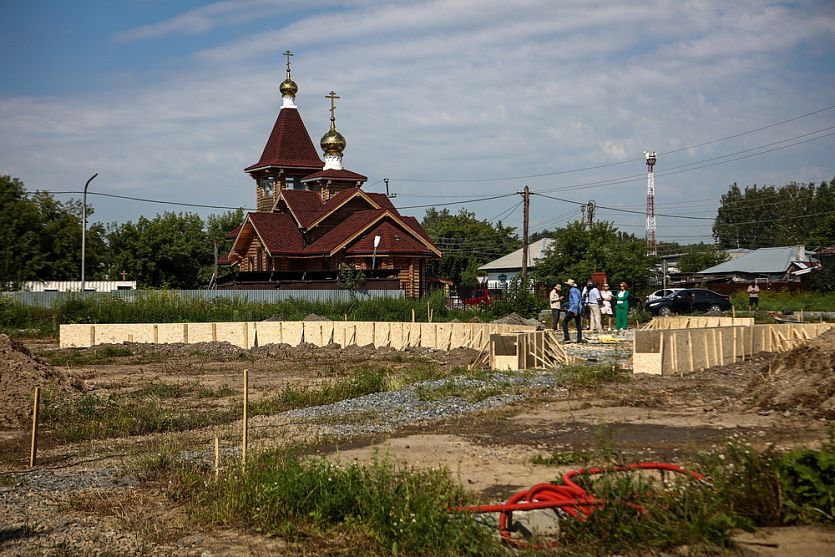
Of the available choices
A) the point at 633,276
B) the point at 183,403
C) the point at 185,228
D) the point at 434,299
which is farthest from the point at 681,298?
the point at 185,228

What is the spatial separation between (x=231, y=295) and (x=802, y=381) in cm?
2767

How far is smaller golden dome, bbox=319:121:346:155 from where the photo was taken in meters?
52.9

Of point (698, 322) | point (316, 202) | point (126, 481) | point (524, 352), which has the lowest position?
point (126, 481)

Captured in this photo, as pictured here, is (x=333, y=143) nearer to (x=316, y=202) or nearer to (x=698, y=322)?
(x=316, y=202)

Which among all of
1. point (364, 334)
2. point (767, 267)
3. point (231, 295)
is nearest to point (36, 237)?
point (231, 295)

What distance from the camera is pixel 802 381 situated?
14859 millimetres

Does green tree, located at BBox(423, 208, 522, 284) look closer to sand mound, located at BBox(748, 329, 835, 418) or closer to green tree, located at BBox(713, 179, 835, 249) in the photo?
green tree, located at BBox(713, 179, 835, 249)

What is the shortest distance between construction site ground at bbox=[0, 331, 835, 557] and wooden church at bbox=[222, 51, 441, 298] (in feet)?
68.6

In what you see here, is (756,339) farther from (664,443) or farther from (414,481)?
(414,481)

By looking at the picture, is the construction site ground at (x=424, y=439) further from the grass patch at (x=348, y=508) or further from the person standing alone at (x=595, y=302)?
the person standing alone at (x=595, y=302)

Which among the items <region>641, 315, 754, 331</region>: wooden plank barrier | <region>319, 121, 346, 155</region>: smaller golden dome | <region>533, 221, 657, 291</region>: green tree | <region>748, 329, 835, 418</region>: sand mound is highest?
<region>319, 121, 346, 155</region>: smaller golden dome

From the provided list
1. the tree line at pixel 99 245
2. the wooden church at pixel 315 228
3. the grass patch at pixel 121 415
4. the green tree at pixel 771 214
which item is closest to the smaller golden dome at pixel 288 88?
the wooden church at pixel 315 228

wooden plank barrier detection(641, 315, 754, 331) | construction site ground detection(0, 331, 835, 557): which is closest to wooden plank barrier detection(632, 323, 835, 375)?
construction site ground detection(0, 331, 835, 557)

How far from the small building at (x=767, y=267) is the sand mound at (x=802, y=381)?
50653 millimetres
